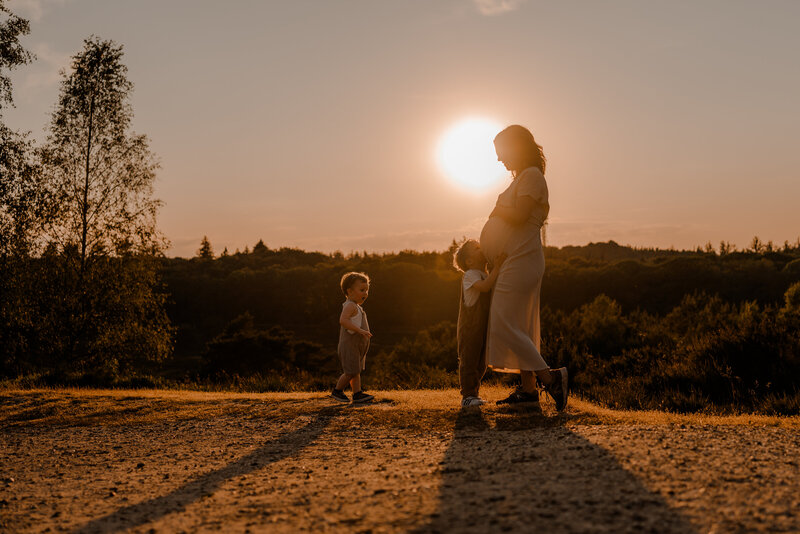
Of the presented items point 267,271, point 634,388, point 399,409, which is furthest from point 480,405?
point 267,271

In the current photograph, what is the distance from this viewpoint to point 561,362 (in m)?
18.4

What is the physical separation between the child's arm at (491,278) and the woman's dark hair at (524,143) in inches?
37.9

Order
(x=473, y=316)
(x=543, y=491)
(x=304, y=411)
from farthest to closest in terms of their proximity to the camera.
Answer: (x=304, y=411) < (x=473, y=316) < (x=543, y=491)

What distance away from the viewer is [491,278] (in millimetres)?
7137

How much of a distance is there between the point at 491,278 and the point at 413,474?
2939mm

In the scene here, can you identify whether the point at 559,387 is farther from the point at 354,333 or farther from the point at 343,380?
the point at 343,380

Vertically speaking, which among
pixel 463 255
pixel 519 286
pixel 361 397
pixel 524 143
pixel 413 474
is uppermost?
pixel 524 143

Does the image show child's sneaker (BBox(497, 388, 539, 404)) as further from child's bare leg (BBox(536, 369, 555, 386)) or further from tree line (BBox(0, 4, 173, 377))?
tree line (BBox(0, 4, 173, 377))

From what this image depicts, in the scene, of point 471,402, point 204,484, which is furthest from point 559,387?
point 204,484

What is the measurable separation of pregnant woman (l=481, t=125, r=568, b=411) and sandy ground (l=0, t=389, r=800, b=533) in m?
0.54

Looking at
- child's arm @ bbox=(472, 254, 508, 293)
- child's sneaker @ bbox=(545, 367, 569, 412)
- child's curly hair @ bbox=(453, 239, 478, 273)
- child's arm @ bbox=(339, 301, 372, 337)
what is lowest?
child's sneaker @ bbox=(545, 367, 569, 412)

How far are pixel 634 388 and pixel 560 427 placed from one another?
26.5 feet

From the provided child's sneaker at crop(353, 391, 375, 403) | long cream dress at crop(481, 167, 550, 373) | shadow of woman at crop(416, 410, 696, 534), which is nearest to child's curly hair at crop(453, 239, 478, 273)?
long cream dress at crop(481, 167, 550, 373)

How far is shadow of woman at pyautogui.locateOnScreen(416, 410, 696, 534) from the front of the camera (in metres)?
3.31
